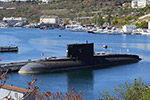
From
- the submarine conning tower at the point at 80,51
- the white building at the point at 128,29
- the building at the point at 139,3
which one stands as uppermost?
the building at the point at 139,3

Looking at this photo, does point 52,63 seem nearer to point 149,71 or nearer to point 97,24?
point 149,71

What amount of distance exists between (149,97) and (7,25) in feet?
576

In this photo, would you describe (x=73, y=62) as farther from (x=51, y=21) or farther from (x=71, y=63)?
(x=51, y=21)

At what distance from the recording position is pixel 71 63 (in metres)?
38.2

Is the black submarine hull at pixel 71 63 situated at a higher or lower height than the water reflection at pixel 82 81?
higher

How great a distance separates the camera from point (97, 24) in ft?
483

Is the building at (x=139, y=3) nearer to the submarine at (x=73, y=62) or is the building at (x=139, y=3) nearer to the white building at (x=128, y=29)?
the white building at (x=128, y=29)

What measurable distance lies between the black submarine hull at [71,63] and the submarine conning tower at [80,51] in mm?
346

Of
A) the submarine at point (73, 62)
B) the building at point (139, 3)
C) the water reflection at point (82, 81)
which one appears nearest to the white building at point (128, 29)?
the building at point (139, 3)

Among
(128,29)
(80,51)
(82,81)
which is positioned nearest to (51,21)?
(128,29)

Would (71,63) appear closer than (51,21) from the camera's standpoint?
Yes

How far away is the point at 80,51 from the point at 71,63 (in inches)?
67.5

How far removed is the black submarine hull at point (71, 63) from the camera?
35.8 meters

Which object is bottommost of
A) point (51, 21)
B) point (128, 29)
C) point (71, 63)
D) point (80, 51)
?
point (128, 29)
